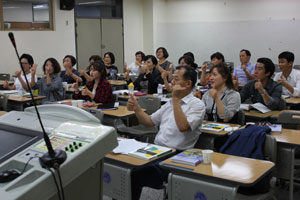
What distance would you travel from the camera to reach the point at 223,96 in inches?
149

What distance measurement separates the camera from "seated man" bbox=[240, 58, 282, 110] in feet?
14.0

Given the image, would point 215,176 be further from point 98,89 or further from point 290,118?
point 98,89

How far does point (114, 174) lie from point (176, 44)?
937 centimetres

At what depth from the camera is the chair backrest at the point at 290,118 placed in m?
3.56

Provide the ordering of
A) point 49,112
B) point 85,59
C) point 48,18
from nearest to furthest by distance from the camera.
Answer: point 49,112
point 48,18
point 85,59

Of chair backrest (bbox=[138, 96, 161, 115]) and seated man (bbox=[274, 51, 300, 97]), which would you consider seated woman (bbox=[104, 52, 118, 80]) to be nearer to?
chair backrest (bbox=[138, 96, 161, 115])

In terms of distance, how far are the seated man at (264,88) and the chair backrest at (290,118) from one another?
0.58 metres

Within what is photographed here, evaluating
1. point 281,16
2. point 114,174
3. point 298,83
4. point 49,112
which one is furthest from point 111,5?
point 49,112

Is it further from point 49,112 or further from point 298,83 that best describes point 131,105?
point 298,83

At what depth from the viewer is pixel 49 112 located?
153 cm

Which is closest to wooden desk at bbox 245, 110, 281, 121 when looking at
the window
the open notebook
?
the open notebook

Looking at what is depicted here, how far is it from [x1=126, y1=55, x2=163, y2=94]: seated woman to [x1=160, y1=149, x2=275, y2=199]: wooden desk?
3.78 m

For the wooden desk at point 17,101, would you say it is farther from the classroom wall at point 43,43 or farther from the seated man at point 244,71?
the seated man at point 244,71

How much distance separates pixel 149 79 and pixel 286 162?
11.6 ft
